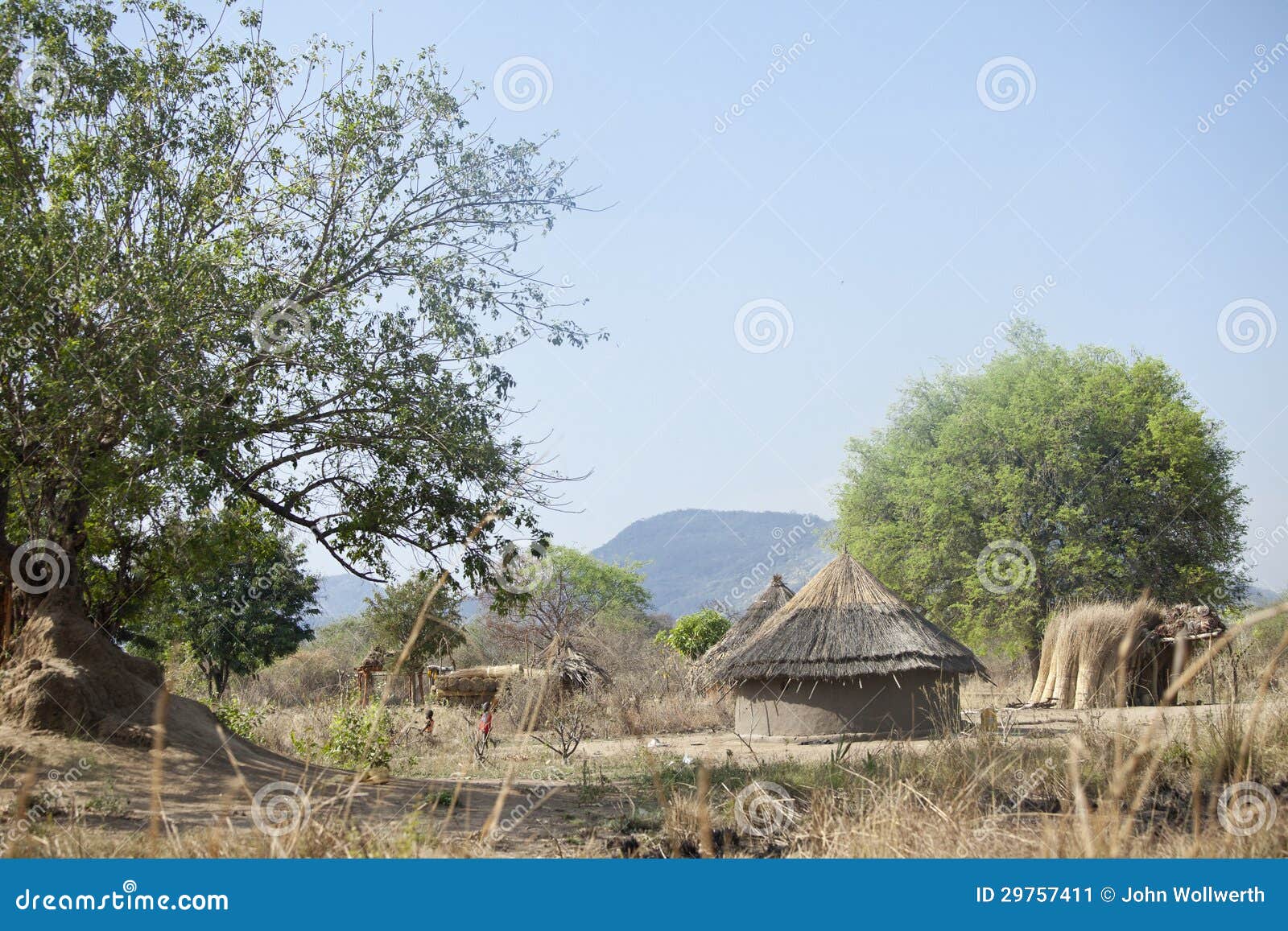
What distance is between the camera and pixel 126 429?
8.44m

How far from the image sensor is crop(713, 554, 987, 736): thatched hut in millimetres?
16984

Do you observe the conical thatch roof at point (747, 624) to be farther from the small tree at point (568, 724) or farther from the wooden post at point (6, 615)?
the wooden post at point (6, 615)

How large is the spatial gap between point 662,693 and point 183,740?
14.4m

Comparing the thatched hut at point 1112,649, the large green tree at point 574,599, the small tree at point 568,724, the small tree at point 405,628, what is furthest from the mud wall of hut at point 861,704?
the small tree at point 405,628

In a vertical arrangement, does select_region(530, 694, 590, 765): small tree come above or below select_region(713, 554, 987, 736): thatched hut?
below

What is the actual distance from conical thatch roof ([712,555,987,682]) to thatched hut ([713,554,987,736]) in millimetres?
18

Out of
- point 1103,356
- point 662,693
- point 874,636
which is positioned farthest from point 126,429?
point 1103,356

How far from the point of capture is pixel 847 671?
16.9m

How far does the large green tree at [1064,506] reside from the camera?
92.4 ft

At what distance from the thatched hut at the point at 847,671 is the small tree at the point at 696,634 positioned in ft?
29.5

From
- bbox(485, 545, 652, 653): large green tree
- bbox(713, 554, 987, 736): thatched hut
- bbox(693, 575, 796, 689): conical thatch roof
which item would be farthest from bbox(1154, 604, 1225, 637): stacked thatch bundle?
bbox(485, 545, 652, 653): large green tree

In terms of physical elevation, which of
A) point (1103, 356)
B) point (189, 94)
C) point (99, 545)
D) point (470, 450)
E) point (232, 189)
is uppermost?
point (1103, 356)

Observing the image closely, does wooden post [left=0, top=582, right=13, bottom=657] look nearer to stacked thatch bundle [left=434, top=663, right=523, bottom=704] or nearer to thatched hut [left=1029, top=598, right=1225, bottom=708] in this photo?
stacked thatch bundle [left=434, top=663, right=523, bottom=704]

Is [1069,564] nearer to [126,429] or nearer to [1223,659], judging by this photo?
[1223,659]
